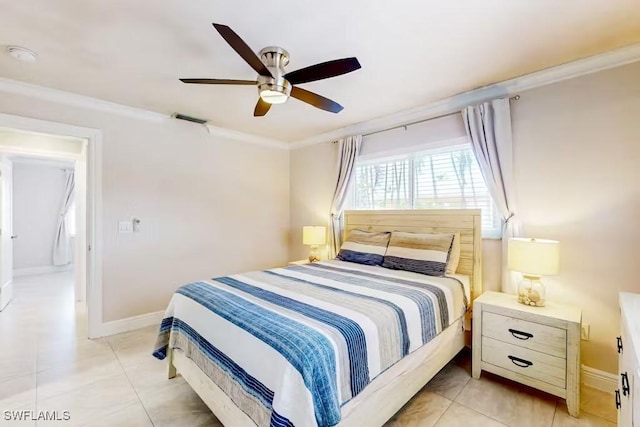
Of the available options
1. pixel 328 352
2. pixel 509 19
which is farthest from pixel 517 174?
pixel 328 352

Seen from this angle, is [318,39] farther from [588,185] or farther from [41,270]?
[41,270]

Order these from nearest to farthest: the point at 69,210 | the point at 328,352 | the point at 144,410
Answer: the point at 328,352
the point at 144,410
the point at 69,210

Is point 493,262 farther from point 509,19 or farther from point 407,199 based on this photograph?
point 509,19

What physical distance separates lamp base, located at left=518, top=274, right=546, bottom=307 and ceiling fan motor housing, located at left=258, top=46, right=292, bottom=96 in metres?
2.31

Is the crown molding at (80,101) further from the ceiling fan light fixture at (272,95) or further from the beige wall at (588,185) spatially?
the beige wall at (588,185)

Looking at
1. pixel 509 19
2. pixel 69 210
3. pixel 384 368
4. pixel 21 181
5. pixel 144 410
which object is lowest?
pixel 144 410

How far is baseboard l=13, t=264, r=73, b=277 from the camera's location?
19.6 feet

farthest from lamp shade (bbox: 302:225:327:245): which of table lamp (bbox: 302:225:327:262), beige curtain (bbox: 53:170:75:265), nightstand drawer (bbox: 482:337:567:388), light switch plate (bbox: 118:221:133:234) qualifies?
beige curtain (bbox: 53:170:75:265)

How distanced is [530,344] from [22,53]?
4.21m

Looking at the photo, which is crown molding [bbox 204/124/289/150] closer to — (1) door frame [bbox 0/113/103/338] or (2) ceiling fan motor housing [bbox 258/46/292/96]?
(1) door frame [bbox 0/113/103/338]

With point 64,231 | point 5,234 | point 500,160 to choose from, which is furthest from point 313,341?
point 64,231

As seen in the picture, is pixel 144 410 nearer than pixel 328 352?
No

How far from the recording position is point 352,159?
12.4 ft

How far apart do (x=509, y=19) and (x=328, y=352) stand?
2.17m
